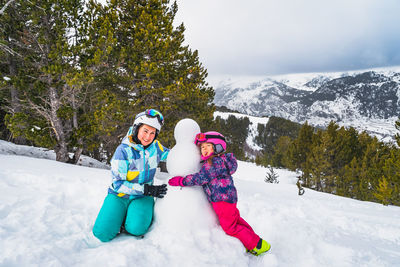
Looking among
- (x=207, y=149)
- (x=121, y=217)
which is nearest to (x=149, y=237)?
(x=121, y=217)

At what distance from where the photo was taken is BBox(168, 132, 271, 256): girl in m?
2.46

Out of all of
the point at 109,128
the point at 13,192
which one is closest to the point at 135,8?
the point at 109,128

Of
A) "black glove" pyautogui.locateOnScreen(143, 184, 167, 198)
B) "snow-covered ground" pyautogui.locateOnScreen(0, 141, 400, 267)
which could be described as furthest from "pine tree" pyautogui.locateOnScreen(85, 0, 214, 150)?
"black glove" pyautogui.locateOnScreen(143, 184, 167, 198)

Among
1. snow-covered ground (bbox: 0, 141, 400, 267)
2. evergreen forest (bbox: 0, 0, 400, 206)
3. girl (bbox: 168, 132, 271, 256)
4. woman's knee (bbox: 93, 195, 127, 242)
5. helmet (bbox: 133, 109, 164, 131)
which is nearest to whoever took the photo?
snow-covered ground (bbox: 0, 141, 400, 267)

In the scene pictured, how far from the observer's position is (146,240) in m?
2.34

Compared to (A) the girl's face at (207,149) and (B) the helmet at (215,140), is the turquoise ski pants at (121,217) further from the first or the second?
(B) the helmet at (215,140)

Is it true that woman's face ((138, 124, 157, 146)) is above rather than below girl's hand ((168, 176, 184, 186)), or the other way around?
above

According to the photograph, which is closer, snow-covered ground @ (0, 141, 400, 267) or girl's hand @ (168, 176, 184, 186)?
snow-covered ground @ (0, 141, 400, 267)

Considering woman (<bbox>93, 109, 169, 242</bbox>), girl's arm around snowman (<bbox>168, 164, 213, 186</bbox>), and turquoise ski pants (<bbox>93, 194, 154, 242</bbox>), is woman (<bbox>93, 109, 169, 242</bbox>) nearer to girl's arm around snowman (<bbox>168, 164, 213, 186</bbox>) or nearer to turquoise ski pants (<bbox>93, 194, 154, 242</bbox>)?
turquoise ski pants (<bbox>93, 194, 154, 242</bbox>)

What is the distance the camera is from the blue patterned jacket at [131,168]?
8.50 ft

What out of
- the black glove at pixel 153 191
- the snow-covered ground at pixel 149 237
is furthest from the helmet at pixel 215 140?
the snow-covered ground at pixel 149 237

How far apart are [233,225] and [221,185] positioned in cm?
49

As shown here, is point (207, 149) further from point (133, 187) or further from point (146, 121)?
point (133, 187)

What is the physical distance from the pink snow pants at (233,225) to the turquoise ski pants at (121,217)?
881 mm
